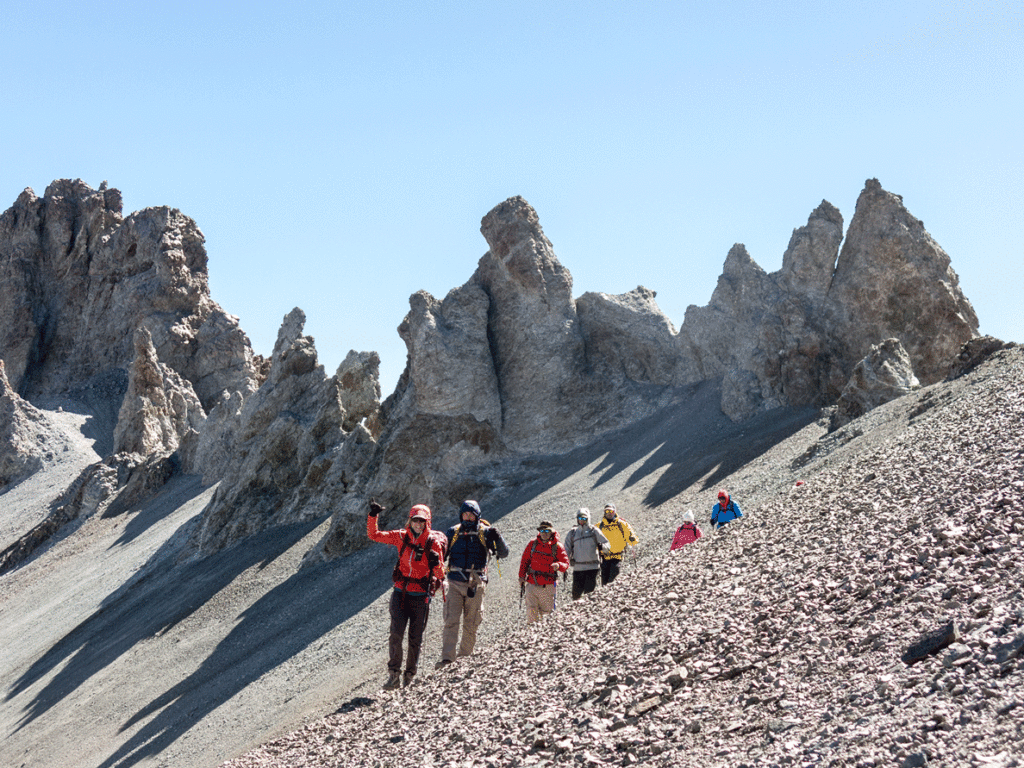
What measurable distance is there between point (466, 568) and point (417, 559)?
90cm

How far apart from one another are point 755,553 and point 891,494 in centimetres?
189

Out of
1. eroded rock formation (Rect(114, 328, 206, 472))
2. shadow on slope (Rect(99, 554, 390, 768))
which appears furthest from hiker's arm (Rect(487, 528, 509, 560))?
eroded rock formation (Rect(114, 328, 206, 472))

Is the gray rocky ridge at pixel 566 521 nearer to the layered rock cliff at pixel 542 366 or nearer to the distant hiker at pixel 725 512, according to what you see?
the layered rock cliff at pixel 542 366

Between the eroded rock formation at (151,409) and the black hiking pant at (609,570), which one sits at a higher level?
the eroded rock formation at (151,409)

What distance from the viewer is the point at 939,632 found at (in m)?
6.10

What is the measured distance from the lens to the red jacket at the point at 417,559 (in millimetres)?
11547

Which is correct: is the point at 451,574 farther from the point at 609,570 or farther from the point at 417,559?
the point at 609,570

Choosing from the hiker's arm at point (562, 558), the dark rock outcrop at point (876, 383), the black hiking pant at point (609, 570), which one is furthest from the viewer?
the dark rock outcrop at point (876, 383)

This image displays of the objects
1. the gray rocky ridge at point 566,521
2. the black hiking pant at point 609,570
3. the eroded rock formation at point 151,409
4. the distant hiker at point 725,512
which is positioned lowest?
the distant hiker at point 725,512

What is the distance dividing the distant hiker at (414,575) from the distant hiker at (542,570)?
2148mm

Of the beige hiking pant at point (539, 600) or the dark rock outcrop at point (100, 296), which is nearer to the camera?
the beige hiking pant at point (539, 600)

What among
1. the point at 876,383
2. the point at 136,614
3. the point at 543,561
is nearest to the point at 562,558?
the point at 543,561

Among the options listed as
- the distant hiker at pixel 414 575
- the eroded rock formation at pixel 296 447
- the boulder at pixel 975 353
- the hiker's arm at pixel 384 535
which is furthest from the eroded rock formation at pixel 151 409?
the distant hiker at pixel 414 575

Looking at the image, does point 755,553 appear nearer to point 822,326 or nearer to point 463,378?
point 822,326
